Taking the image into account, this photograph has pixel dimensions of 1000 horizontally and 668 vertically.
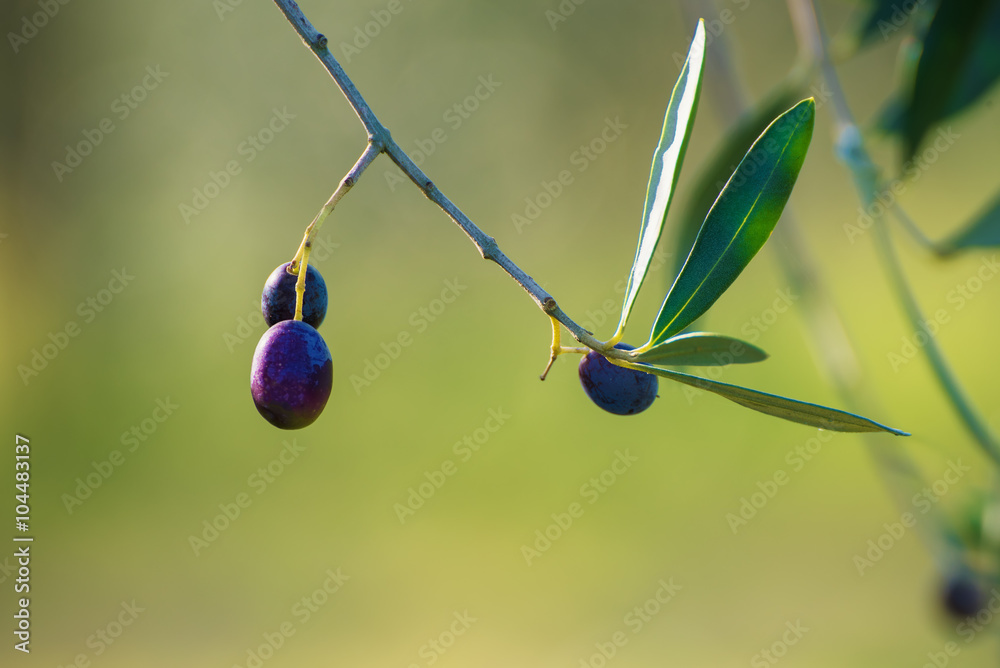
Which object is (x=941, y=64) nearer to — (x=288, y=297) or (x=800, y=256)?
(x=800, y=256)

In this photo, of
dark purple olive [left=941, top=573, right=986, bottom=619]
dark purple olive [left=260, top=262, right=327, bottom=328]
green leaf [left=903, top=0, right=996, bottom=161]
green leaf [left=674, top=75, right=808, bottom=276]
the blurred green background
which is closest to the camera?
dark purple olive [left=260, top=262, right=327, bottom=328]

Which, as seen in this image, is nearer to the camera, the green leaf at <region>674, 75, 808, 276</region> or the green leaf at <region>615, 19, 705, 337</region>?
the green leaf at <region>615, 19, 705, 337</region>

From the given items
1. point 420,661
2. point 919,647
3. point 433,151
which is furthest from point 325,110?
point 919,647

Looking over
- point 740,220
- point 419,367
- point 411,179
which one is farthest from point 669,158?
point 419,367

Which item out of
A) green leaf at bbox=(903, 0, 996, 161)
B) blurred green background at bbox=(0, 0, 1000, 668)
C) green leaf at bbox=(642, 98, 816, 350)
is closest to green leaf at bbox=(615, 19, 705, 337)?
green leaf at bbox=(642, 98, 816, 350)

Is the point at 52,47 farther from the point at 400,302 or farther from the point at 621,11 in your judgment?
the point at 621,11

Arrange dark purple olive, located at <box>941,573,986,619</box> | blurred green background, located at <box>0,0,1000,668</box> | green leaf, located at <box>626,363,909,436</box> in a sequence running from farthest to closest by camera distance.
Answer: blurred green background, located at <box>0,0,1000,668</box>, dark purple olive, located at <box>941,573,986,619</box>, green leaf, located at <box>626,363,909,436</box>

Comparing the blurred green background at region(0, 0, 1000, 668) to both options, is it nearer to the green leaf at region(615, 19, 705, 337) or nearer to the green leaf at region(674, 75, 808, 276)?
the green leaf at region(674, 75, 808, 276)
